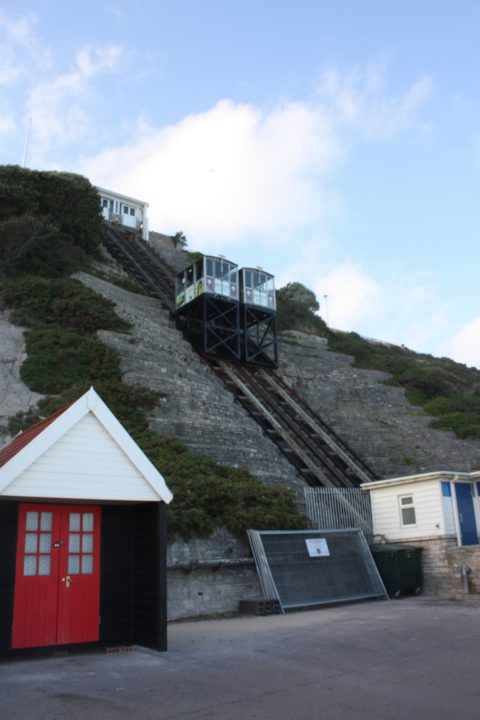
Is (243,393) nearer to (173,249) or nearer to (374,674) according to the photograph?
(374,674)

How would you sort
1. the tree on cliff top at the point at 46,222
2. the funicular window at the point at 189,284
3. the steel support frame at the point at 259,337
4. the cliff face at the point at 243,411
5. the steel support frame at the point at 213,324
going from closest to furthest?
the cliff face at the point at 243,411 → the tree on cliff top at the point at 46,222 → the steel support frame at the point at 213,324 → the steel support frame at the point at 259,337 → the funicular window at the point at 189,284

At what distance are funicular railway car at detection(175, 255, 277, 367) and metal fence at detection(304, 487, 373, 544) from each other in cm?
1546

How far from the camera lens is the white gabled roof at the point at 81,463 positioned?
28.3 feet

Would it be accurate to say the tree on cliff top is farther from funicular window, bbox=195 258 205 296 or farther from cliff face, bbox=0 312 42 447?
funicular window, bbox=195 258 205 296

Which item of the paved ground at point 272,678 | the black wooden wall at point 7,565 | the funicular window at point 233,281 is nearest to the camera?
the paved ground at point 272,678

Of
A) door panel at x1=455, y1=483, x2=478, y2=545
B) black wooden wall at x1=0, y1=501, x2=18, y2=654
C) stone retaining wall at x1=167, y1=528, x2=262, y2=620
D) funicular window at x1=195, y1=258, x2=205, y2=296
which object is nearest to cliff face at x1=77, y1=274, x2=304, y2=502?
stone retaining wall at x1=167, y1=528, x2=262, y2=620

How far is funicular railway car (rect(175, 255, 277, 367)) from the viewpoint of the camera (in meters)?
34.0

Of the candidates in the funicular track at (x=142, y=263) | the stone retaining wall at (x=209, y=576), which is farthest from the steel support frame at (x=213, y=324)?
the stone retaining wall at (x=209, y=576)

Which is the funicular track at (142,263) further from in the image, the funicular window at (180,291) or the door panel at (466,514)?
the door panel at (466,514)

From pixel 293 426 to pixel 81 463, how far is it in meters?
17.2

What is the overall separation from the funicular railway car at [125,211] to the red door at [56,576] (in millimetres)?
48164

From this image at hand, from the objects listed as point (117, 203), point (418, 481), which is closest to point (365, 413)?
point (418, 481)

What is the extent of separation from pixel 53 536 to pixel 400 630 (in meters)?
5.78

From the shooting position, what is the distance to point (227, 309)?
117 feet
